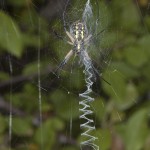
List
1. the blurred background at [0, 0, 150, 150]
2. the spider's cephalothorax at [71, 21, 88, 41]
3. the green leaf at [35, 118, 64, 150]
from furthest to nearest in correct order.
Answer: the green leaf at [35, 118, 64, 150], the blurred background at [0, 0, 150, 150], the spider's cephalothorax at [71, 21, 88, 41]

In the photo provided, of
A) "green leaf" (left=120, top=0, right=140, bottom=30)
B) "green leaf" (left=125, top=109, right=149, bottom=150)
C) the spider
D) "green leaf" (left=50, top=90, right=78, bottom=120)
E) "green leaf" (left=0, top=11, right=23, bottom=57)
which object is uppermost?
"green leaf" (left=120, top=0, right=140, bottom=30)

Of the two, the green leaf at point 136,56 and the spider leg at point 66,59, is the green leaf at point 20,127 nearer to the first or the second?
the spider leg at point 66,59

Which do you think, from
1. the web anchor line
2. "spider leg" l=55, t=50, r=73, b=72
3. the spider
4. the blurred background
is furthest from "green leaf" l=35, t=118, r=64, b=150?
the spider

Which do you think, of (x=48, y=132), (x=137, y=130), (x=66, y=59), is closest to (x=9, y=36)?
(x=66, y=59)

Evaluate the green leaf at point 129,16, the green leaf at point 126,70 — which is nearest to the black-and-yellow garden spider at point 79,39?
the green leaf at point 126,70

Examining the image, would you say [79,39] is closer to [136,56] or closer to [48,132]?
[136,56]

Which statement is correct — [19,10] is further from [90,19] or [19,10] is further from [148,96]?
[148,96]

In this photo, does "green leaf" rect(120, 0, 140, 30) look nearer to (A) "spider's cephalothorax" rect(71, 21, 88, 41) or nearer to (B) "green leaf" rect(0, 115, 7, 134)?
(A) "spider's cephalothorax" rect(71, 21, 88, 41)
